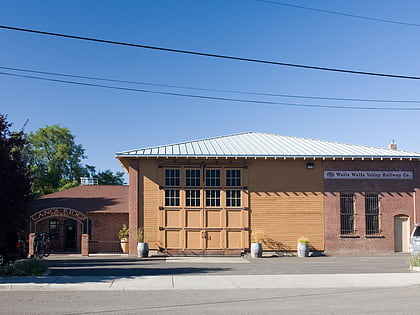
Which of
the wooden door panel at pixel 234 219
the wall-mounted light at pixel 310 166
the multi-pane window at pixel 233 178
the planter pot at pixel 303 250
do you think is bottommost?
the planter pot at pixel 303 250

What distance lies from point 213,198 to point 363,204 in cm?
818

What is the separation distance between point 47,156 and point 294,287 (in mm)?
A: 48955

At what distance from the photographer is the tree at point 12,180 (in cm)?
1658

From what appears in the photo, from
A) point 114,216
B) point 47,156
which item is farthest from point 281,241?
point 47,156

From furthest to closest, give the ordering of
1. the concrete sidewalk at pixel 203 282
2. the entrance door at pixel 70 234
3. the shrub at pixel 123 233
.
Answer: the entrance door at pixel 70 234 → the shrub at pixel 123 233 → the concrete sidewalk at pixel 203 282

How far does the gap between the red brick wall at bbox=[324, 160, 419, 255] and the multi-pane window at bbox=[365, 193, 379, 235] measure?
21cm

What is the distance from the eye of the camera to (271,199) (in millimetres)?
27719

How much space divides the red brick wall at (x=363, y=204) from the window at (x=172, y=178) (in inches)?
317

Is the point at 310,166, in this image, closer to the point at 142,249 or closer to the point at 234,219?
the point at 234,219

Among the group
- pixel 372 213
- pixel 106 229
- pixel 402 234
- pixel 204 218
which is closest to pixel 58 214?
pixel 106 229

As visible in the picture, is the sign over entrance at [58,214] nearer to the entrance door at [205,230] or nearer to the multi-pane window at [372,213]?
the entrance door at [205,230]

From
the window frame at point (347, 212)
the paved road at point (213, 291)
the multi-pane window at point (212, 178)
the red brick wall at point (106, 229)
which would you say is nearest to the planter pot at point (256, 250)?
the multi-pane window at point (212, 178)

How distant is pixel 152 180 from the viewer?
2752 centimetres

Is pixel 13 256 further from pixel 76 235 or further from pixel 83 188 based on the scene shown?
pixel 83 188
